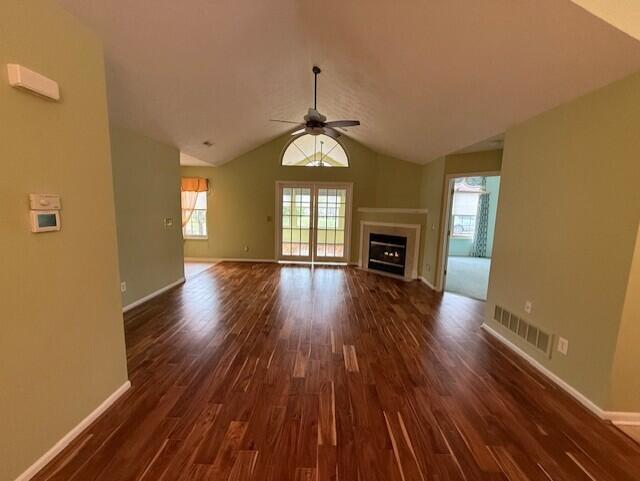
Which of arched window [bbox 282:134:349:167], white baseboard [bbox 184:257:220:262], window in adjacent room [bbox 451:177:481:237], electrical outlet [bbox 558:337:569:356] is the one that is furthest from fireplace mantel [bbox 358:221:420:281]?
window in adjacent room [bbox 451:177:481:237]

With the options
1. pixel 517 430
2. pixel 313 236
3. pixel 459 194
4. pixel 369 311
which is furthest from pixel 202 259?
pixel 459 194

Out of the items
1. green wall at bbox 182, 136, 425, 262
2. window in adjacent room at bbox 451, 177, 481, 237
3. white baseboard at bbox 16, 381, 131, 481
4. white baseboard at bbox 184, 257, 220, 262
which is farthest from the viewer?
window in adjacent room at bbox 451, 177, 481, 237

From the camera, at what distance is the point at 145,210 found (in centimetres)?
379

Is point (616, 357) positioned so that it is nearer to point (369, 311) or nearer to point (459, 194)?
point (369, 311)

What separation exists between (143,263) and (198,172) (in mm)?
3363

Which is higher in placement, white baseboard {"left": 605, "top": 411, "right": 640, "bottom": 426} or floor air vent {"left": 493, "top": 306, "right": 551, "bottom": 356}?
floor air vent {"left": 493, "top": 306, "right": 551, "bottom": 356}

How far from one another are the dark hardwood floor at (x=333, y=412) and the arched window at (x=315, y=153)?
13.9ft

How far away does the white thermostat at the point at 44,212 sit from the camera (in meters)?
1.32

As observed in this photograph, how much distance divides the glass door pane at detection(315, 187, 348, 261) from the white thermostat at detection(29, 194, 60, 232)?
5.31 metres

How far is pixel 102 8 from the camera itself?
5.44 feet

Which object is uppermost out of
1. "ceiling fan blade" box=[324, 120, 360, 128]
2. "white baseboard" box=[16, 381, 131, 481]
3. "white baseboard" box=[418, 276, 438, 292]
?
"ceiling fan blade" box=[324, 120, 360, 128]

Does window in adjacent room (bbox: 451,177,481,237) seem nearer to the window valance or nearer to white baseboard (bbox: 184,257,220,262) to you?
white baseboard (bbox: 184,257,220,262)

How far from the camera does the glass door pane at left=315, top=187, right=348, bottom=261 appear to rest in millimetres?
6512

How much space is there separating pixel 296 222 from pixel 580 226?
5.26 meters
